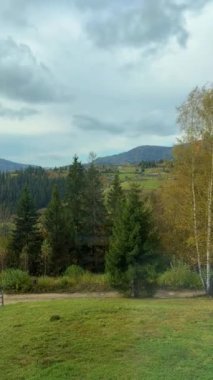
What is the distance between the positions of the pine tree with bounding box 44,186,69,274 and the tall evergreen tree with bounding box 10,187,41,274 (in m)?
1.21

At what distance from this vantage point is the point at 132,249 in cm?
2558

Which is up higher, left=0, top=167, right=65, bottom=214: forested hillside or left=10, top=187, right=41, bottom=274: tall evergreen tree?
left=0, top=167, right=65, bottom=214: forested hillside

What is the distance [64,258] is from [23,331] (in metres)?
31.5

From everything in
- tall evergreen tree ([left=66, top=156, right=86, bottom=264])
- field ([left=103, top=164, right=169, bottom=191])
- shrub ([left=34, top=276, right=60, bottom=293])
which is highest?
field ([left=103, top=164, right=169, bottom=191])

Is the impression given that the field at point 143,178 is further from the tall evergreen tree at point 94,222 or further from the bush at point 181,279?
the bush at point 181,279

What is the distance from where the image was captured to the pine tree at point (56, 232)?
43844mm

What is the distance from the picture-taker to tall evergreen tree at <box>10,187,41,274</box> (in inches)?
1713

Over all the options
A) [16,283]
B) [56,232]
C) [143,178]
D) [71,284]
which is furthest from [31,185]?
[16,283]

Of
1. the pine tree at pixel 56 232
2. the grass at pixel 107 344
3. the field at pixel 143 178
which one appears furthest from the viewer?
the field at pixel 143 178

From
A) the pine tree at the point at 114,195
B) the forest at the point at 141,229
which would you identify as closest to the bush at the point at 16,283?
the forest at the point at 141,229

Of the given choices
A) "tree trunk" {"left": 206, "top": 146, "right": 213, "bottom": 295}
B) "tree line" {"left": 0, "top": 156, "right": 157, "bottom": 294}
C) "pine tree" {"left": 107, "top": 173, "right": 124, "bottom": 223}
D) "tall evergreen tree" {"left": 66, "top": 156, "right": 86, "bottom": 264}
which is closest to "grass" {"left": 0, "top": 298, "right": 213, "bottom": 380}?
"tree trunk" {"left": 206, "top": 146, "right": 213, "bottom": 295}

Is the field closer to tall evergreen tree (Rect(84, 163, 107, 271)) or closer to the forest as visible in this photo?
tall evergreen tree (Rect(84, 163, 107, 271))

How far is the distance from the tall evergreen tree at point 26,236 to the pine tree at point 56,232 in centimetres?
121

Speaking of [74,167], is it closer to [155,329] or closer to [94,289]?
[94,289]
